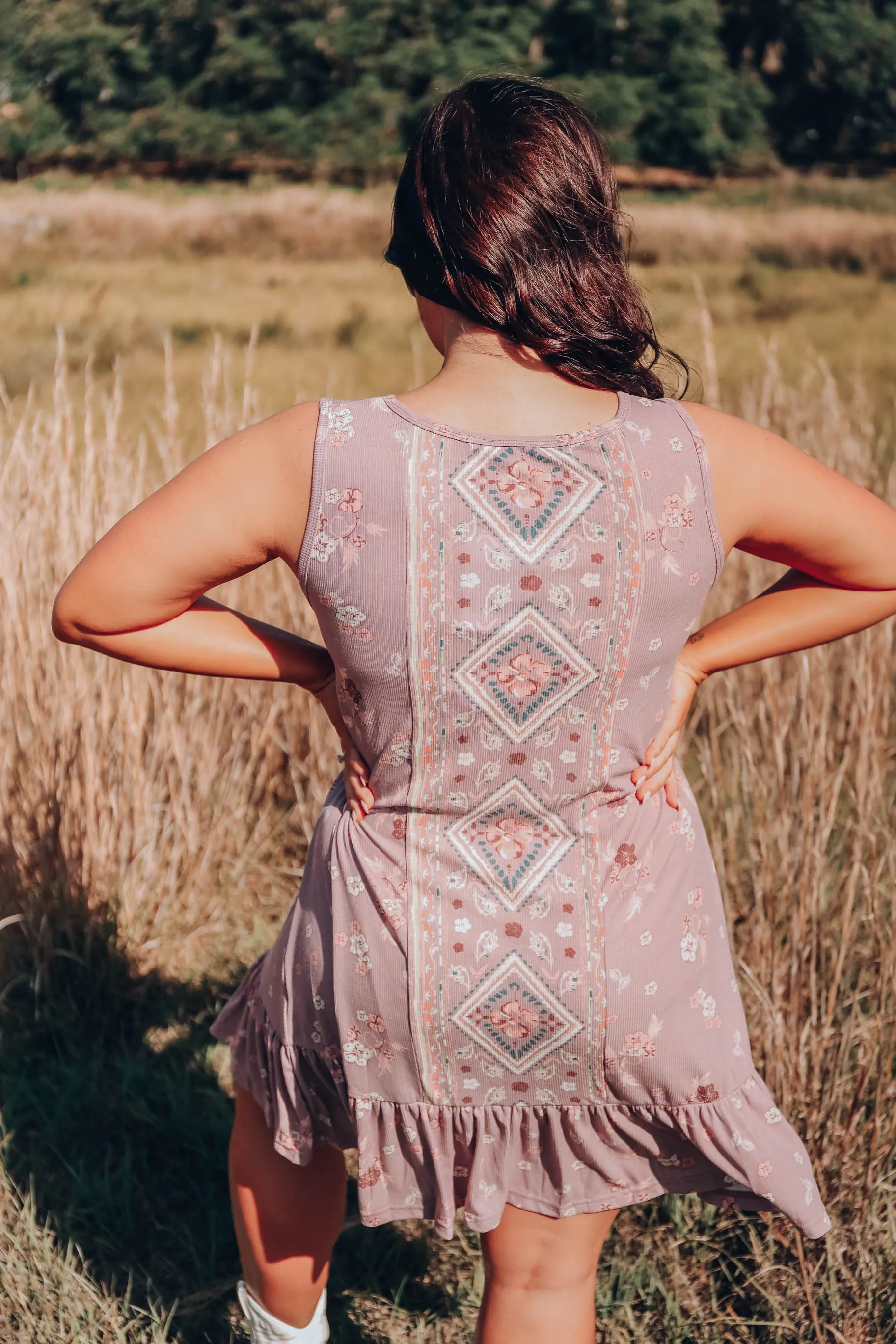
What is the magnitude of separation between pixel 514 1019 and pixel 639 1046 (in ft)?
0.42

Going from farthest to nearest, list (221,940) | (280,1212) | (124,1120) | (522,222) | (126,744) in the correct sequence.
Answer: (221,940), (126,744), (124,1120), (280,1212), (522,222)

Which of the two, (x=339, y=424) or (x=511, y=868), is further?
(x=511, y=868)

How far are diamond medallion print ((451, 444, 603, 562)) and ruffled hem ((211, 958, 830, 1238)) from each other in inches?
22.9

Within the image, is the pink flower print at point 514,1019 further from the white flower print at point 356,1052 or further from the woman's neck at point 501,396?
the woman's neck at point 501,396

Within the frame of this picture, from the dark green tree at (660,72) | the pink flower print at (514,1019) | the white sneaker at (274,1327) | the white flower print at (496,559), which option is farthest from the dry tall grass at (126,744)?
the dark green tree at (660,72)

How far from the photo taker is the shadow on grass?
1900mm

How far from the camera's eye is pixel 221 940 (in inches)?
108

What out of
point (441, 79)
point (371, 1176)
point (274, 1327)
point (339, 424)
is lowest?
point (274, 1327)

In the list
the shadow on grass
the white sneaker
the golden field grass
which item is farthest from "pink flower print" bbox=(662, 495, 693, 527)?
the shadow on grass

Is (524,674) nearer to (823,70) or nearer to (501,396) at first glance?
(501,396)

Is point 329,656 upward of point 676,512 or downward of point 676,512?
downward

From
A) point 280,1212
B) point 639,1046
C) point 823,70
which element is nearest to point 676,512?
point 639,1046

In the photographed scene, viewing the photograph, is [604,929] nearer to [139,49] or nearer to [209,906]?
[209,906]

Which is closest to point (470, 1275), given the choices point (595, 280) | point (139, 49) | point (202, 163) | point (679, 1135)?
point (679, 1135)
